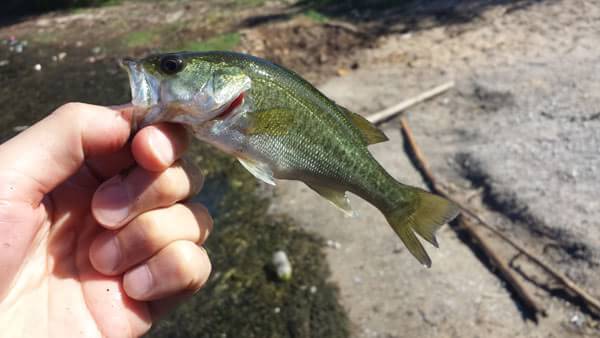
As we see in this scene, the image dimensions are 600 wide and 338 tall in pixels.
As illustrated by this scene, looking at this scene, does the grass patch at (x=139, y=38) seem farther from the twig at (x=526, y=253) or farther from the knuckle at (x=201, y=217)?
the knuckle at (x=201, y=217)

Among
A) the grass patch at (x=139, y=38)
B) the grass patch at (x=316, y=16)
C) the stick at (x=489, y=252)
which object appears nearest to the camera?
the stick at (x=489, y=252)

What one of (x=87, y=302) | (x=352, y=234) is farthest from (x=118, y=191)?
(x=352, y=234)

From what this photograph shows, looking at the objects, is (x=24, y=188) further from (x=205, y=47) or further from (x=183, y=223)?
(x=205, y=47)

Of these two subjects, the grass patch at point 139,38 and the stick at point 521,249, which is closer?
the stick at point 521,249

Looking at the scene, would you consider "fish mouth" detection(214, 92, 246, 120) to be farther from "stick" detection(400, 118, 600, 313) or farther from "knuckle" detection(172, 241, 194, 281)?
"stick" detection(400, 118, 600, 313)

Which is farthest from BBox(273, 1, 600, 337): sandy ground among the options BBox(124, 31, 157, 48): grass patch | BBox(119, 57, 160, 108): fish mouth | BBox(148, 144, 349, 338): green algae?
BBox(124, 31, 157, 48): grass patch

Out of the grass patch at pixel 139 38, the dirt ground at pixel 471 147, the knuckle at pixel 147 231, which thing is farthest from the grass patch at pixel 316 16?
the knuckle at pixel 147 231
